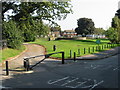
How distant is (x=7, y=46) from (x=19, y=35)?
237 centimetres

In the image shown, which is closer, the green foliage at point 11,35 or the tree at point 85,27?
the green foliage at point 11,35

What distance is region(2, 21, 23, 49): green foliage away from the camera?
2221 centimetres

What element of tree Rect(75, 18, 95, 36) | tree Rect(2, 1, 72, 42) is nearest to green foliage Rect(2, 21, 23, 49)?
tree Rect(2, 1, 72, 42)

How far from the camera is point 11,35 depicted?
22375 millimetres

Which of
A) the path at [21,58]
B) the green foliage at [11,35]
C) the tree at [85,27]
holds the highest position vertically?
the tree at [85,27]

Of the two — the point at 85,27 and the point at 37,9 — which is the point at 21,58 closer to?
the point at 37,9

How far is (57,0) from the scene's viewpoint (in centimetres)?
2519

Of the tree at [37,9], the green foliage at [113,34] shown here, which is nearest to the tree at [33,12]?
the tree at [37,9]

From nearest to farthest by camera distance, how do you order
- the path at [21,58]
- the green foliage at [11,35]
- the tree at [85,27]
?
the path at [21,58]
the green foliage at [11,35]
the tree at [85,27]

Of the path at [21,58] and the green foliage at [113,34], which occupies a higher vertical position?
the green foliage at [113,34]

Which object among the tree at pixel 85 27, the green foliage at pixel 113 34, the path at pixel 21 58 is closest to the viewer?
the path at pixel 21 58

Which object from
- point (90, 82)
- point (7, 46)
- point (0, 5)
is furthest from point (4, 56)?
point (90, 82)

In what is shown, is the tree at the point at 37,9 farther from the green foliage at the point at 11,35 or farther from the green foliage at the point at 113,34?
the green foliage at the point at 113,34

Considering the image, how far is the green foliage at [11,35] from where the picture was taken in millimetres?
22209
